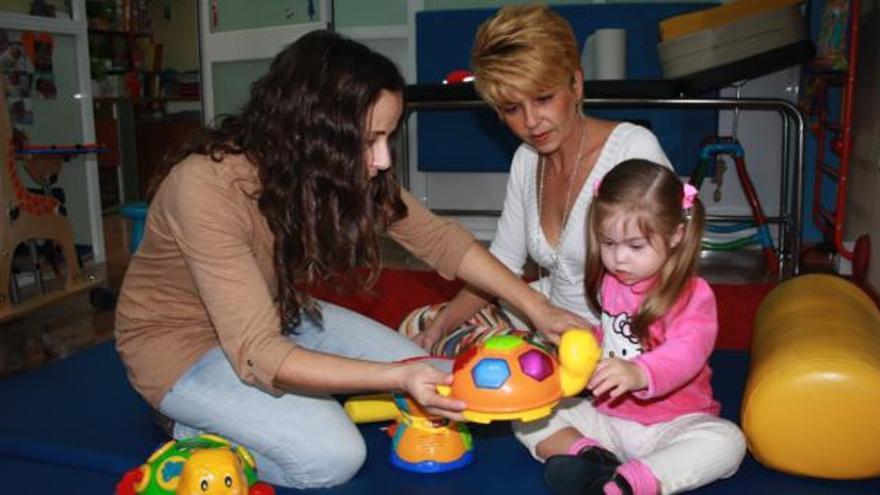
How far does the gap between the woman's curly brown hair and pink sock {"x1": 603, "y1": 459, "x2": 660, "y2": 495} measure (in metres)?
0.49

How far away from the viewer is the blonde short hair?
1409 mm

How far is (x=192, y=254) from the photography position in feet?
3.91

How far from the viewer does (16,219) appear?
2.62 meters

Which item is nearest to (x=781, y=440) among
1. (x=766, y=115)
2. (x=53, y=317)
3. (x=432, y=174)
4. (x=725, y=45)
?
(x=725, y=45)

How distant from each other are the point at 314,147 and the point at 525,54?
44 cm

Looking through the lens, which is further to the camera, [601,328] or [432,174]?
[432,174]

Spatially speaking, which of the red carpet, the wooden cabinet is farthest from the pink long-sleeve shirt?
the wooden cabinet

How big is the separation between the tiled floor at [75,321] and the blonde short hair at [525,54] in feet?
5.15

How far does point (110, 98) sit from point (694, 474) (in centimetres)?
540

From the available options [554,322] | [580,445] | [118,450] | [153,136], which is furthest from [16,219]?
[153,136]

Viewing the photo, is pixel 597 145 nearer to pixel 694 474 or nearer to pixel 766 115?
pixel 694 474

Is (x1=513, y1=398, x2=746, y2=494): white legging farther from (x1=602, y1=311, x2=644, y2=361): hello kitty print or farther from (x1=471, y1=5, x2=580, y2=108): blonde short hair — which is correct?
(x1=471, y1=5, x2=580, y2=108): blonde short hair

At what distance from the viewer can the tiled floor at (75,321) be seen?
239cm

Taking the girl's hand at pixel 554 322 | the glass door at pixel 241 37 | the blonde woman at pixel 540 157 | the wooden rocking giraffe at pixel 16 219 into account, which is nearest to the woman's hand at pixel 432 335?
the blonde woman at pixel 540 157
